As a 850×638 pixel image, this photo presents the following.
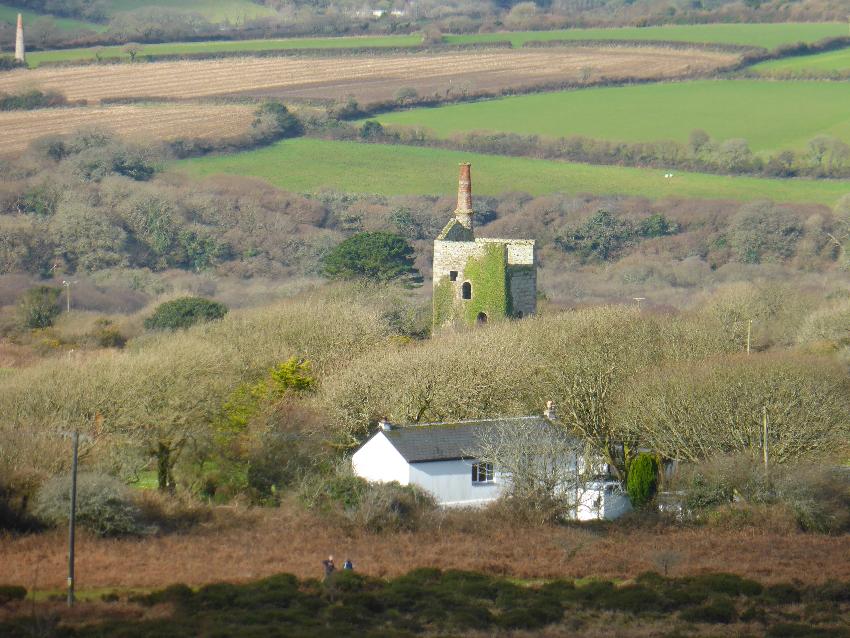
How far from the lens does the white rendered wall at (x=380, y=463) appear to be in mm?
48938

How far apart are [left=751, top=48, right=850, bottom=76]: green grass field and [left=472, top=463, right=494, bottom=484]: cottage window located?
10148 centimetres

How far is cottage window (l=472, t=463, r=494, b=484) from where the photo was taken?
4962 centimetres

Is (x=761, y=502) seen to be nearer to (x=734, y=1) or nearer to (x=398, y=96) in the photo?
(x=398, y=96)

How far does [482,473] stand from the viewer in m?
49.9

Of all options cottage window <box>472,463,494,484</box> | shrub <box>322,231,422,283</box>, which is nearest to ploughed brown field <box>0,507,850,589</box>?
cottage window <box>472,463,494,484</box>

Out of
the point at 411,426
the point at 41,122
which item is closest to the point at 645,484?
the point at 411,426

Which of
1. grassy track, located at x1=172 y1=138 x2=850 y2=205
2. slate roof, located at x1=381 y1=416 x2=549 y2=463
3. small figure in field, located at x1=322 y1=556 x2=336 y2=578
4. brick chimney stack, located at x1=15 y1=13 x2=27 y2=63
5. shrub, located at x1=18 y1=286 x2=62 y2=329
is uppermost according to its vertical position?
brick chimney stack, located at x1=15 y1=13 x2=27 y2=63

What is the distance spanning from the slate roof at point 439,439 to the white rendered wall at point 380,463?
0.73 feet

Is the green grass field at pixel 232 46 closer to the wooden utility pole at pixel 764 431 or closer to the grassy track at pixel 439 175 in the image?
the grassy track at pixel 439 175

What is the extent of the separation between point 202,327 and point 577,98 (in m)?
84.0

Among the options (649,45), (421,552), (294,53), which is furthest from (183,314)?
(649,45)

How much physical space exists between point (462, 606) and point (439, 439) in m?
11.8

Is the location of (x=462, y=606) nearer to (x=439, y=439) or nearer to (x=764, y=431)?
(x=439, y=439)

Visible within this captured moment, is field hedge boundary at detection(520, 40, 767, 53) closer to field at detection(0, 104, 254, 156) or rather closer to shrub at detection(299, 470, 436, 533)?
field at detection(0, 104, 254, 156)
